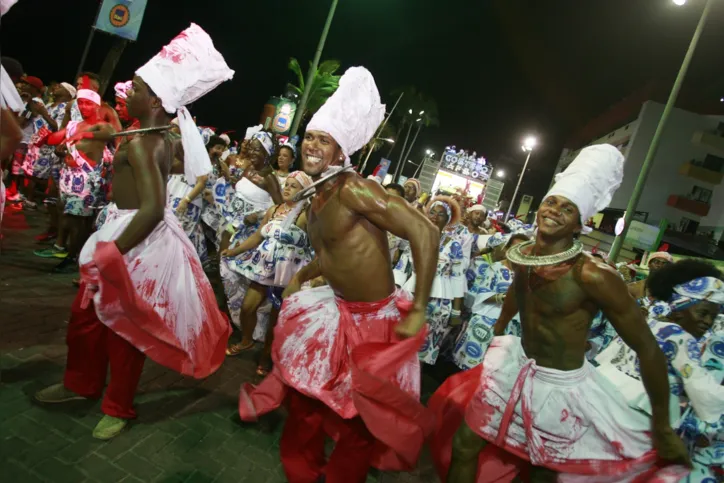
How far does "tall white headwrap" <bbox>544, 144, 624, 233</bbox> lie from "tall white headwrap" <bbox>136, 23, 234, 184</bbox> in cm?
233

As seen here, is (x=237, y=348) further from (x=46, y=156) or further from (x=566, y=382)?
(x=46, y=156)

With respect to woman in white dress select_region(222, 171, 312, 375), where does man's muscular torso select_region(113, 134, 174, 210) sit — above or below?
above

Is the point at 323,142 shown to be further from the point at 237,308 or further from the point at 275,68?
the point at 275,68

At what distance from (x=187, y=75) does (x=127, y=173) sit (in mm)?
739

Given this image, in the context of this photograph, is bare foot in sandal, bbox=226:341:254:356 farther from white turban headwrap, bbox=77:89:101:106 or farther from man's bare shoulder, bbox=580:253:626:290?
man's bare shoulder, bbox=580:253:626:290

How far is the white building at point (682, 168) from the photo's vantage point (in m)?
36.1

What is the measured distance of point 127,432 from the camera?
9.64 feet

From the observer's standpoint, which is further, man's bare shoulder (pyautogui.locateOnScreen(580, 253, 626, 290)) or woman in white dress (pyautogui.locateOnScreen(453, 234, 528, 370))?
woman in white dress (pyautogui.locateOnScreen(453, 234, 528, 370))

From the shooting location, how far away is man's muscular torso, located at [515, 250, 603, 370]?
253cm

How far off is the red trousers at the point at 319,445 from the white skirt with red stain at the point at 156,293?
30.4 inches

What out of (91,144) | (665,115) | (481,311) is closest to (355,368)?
(481,311)

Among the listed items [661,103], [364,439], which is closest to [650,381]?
[364,439]

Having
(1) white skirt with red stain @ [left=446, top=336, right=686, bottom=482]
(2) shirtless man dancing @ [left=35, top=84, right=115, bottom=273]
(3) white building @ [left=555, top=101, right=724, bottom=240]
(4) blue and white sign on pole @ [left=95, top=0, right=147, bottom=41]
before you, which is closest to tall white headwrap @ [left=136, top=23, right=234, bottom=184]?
(1) white skirt with red stain @ [left=446, top=336, right=686, bottom=482]

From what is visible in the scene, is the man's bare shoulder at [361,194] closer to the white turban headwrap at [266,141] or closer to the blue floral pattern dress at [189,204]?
the white turban headwrap at [266,141]
